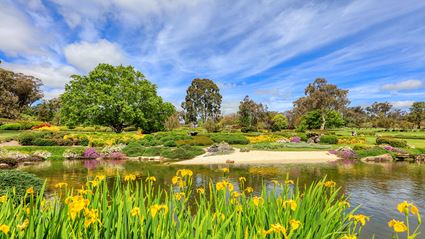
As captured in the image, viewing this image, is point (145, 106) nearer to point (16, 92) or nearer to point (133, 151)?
point (133, 151)

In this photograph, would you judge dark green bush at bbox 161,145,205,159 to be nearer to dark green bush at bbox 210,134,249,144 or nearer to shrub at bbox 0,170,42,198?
dark green bush at bbox 210,134,249,144

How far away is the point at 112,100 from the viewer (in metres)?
33.9

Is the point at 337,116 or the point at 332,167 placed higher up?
the point at 337,116

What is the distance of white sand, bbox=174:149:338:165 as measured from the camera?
1873cm

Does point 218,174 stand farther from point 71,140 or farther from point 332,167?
point 71,140

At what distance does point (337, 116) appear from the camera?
57.4 m

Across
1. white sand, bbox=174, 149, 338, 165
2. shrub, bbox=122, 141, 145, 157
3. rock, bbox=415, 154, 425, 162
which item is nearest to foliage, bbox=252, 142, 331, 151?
white sand, bbox=174, 149, 338, 165

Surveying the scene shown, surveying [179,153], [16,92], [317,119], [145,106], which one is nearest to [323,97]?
[317,119]

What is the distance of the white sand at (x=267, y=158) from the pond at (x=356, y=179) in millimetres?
2168

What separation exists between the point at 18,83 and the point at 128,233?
6542cm

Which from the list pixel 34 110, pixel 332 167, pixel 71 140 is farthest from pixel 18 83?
pixel 332 167

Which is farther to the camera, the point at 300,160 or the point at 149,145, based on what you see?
the point at 149,145

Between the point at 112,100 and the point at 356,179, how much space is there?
95.1ft

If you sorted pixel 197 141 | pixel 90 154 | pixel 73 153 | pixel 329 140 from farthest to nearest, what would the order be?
pixel 329 140 < pixel 197 141 < pixel 90 154 < pixel 73 153
